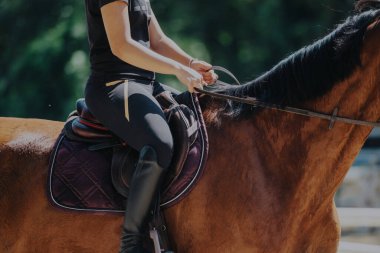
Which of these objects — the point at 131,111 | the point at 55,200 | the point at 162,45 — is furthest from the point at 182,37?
the point at 131,111

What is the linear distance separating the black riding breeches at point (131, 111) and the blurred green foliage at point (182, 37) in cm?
904

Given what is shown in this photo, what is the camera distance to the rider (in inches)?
140

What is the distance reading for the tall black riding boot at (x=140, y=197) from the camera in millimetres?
3545

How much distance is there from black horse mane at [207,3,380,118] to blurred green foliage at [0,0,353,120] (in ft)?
29.8

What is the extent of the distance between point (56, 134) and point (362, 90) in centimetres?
176

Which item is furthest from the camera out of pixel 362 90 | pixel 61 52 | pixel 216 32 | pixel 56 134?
pixel 216 32

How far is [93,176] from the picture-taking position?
3793 millimetres

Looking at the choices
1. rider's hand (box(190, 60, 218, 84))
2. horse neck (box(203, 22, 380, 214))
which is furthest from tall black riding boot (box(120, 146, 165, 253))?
rider's hand (box(190, 60, 218, 84))

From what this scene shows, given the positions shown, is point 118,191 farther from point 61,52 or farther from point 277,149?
point 61,52

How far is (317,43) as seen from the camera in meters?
3.65

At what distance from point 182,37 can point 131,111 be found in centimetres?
958

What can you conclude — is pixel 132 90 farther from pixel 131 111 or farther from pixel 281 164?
pixel 281 164

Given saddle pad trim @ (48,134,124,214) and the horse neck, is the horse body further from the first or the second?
saddle pad trim @ (48,134,124,214)

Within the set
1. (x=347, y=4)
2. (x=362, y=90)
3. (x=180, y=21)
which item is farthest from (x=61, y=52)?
(x=362, y=90)
